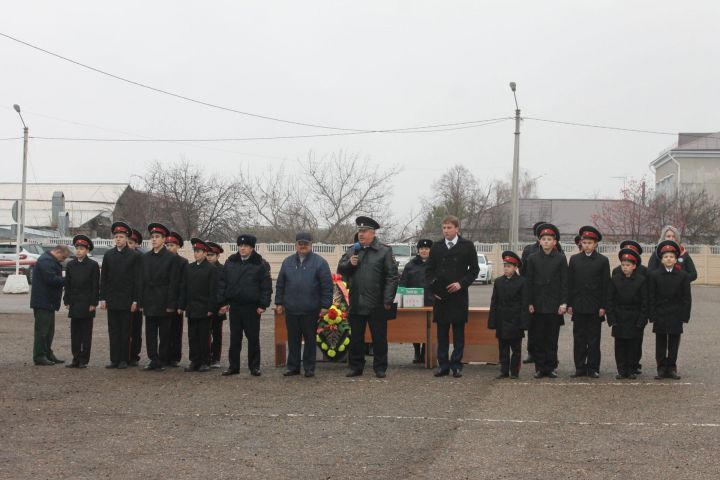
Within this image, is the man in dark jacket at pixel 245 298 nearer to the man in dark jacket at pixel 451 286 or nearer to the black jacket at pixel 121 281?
the black jacket at pixel 121 281

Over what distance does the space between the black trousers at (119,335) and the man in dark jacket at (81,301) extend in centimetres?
30

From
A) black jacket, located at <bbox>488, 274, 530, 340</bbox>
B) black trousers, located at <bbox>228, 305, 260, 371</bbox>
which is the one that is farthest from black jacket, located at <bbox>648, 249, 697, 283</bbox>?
black trousers, located at <bbox>228, 305, 260, 371</bbox>

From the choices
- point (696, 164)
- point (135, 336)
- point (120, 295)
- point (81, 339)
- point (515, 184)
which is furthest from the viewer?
point (696, 164)

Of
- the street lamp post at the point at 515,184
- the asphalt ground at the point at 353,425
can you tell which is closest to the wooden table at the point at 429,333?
the asphalt ground at the point at 353,425

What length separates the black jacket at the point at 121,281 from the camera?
12.7 m

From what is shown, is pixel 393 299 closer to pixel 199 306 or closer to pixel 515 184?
pixel 199 306

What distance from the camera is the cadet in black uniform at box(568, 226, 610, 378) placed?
11.8 meters

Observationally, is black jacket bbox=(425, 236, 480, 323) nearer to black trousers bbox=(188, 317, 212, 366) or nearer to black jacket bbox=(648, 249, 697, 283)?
black jacket bbox=(648, 249, 697, 283)

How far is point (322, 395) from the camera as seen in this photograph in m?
10.4

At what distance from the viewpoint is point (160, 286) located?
12.6 meters

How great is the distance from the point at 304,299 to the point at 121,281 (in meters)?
2.61

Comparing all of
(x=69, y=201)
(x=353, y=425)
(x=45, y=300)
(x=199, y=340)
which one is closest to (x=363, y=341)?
(x=199, y=340)

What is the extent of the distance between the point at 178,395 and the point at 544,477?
4.93 metres

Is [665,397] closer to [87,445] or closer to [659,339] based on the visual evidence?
[659,339]
